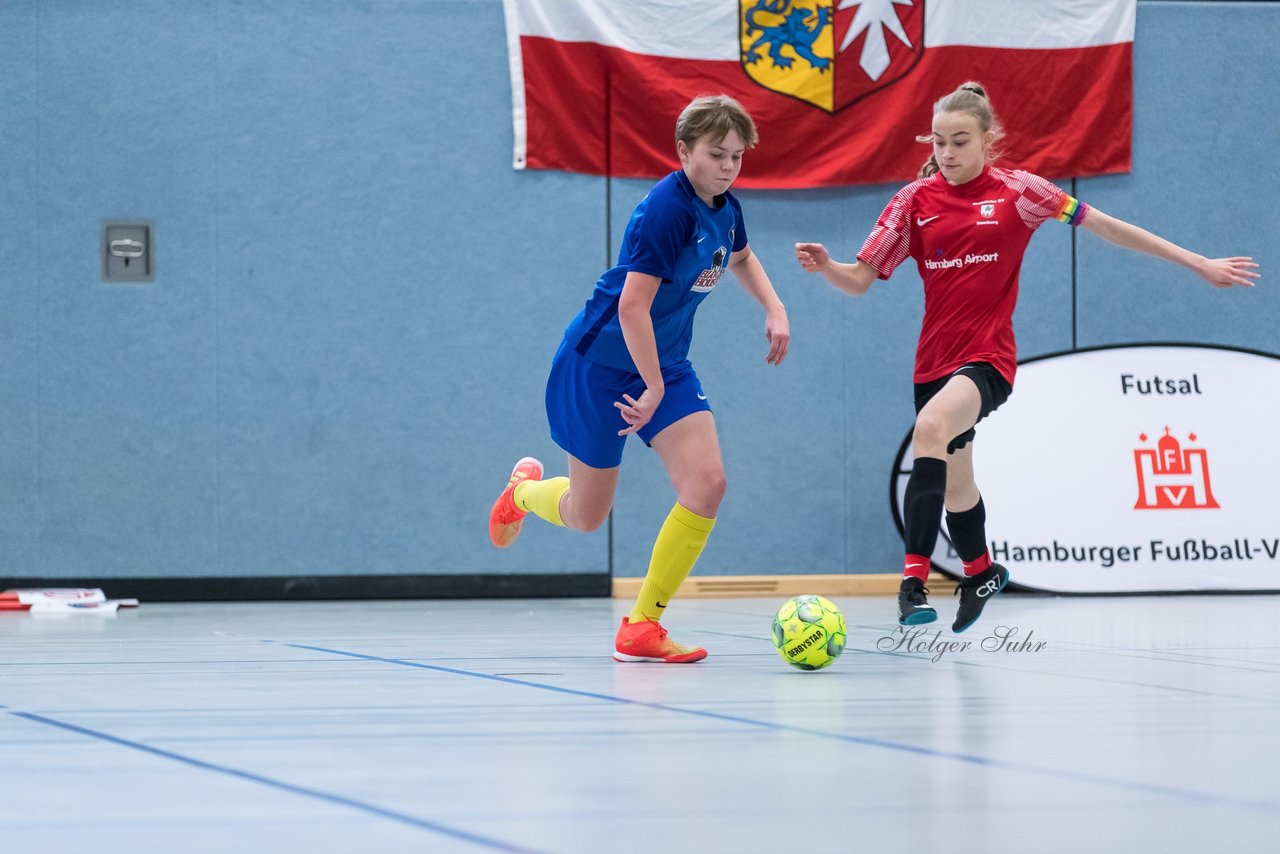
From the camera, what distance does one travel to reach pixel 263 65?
7.66 m

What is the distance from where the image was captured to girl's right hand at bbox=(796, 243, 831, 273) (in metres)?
4.73

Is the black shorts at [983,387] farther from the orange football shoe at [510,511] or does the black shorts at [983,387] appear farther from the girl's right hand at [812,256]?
the orange football shoe at [510,511]

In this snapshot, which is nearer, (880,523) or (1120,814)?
(1120,814)

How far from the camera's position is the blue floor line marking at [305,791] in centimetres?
183

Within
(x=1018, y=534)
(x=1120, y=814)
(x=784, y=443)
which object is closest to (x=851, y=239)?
(x=784, y=443)

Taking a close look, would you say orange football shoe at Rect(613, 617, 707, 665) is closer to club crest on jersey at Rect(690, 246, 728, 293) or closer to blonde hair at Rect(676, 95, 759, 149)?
club crest on jersey at Rect(690, 246, 728, 293)

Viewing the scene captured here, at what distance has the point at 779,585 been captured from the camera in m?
7.94

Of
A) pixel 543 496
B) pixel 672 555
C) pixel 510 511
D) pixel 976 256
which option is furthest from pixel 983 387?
pixel 510 511

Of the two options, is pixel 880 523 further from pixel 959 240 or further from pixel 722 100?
pixel 722 100

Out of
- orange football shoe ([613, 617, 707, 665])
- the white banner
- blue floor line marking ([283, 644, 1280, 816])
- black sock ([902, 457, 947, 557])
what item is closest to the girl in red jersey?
black sock ([902, 457, 947, 557])

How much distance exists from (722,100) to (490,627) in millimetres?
2556

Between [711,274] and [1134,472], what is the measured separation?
4.31 metres

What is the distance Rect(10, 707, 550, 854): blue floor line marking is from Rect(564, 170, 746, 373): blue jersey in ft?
6.13

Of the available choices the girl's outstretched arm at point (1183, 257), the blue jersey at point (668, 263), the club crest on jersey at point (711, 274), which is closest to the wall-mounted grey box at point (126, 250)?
the blue jersey at point (668, 263)
